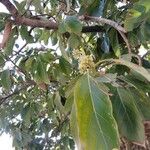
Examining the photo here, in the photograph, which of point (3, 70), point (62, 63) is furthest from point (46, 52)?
point (3, 70)

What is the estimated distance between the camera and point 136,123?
3.18ft

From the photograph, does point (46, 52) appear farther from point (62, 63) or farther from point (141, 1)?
point (141, 1)

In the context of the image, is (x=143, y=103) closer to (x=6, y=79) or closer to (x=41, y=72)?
(x=41, y=72)

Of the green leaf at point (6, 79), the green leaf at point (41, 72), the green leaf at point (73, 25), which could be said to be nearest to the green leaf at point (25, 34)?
the green leaf at point (41, 72)

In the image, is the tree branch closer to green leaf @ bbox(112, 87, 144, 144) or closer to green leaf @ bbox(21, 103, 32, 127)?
green leaf @ bbox(112, 87, 144, 144)

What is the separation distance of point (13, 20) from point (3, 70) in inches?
27.8

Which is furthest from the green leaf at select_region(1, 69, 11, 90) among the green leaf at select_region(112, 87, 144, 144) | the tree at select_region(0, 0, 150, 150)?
the green leaf at select_region(112, 87, 144, 144)

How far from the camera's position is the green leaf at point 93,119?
0.78m

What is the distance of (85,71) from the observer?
1.02 m

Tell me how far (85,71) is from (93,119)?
237 mm

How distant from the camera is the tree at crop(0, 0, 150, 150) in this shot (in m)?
0.84

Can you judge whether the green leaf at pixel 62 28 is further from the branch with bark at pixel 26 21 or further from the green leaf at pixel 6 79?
the green leaf at pixel 6 79

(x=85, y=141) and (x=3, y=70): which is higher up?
(x=3, y=70)

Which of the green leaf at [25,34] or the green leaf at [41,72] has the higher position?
the green leaf at [25,34]
